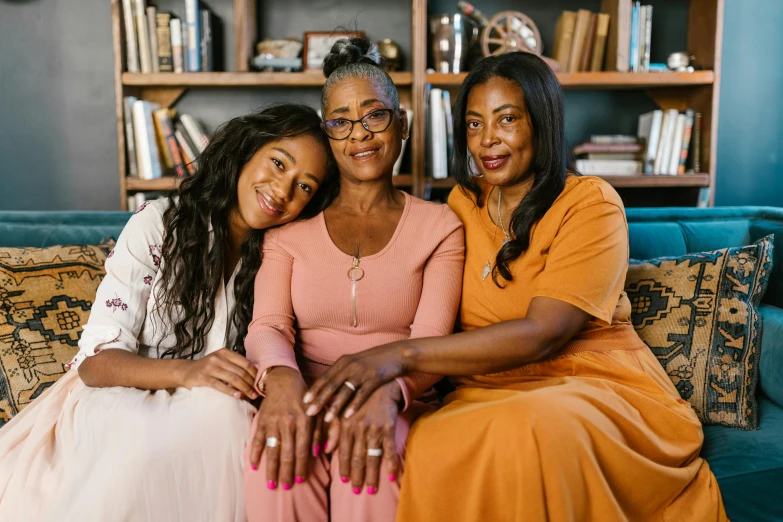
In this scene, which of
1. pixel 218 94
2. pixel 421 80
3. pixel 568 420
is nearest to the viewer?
pixel 568 420

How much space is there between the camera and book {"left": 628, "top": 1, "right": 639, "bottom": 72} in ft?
8.26

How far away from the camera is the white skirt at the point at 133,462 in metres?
1.20

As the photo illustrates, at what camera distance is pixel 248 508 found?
1.26 m

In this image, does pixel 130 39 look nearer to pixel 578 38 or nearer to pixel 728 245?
pixel 578 38

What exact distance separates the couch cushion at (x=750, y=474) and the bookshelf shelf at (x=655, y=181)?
1.30 metres

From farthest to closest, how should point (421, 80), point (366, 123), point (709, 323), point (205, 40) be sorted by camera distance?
point (205, 40)
point (421, 80)
point (709, 323)
point (366, 123)

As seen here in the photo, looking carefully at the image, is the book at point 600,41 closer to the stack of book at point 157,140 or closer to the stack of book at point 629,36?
the stack of book at point 629,36

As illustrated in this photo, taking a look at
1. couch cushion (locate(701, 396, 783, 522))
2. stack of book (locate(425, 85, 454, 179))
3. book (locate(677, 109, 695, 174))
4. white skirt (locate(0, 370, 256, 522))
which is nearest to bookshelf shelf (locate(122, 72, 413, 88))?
stack of book (locate(425, 85, 454, 179))

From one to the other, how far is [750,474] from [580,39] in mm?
1785

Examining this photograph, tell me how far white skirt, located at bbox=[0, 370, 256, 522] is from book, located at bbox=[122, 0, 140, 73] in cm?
160

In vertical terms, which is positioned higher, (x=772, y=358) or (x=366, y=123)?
(x=366, y=123)

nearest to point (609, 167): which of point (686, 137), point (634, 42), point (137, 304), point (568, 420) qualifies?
point (686, 137)

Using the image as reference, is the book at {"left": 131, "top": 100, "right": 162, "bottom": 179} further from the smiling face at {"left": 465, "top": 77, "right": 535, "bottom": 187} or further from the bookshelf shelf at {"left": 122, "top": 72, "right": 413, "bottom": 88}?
the smiling face at {"left": 465, "top": 77, "right": 535, "bottom": 187}

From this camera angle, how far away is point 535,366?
1486 millimetres
